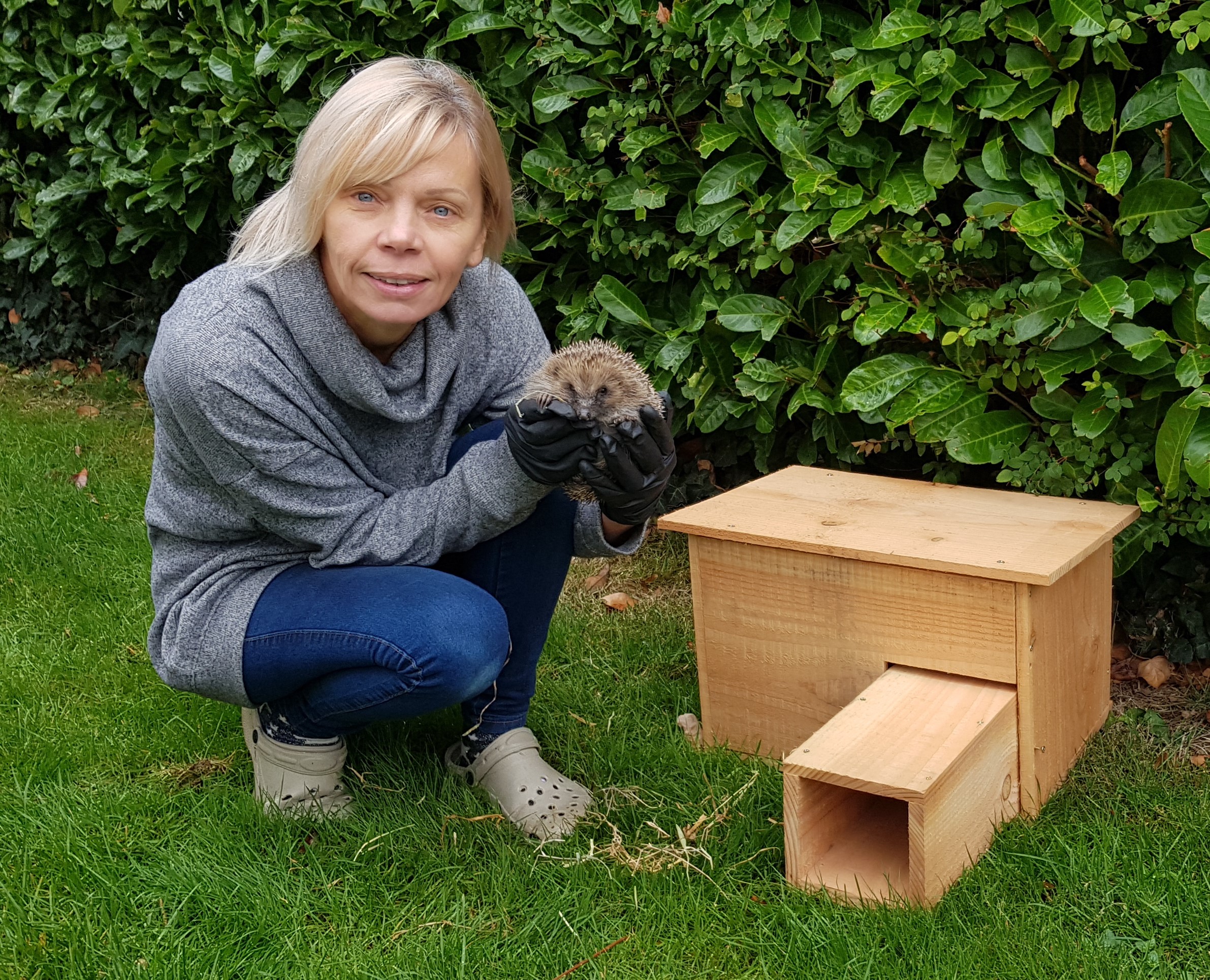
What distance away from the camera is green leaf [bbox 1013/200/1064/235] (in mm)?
2850

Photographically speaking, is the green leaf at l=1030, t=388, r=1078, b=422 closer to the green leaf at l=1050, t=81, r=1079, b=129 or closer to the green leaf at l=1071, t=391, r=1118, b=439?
the green leaf at l=1071, t=391, r=1118, b=439

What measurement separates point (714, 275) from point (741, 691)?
1.27 m

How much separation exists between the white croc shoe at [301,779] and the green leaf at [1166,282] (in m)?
2.07

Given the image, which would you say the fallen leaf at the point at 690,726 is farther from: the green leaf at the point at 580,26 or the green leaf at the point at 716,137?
the green leaf at the point at 580,26

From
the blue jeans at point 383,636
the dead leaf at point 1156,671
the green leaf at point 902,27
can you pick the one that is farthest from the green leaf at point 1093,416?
the blue jeans at point 383,636

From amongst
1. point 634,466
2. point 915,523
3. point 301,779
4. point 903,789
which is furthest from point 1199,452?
point 301,779

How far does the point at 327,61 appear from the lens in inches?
175

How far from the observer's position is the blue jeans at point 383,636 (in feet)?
7.75

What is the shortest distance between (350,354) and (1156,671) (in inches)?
87.1

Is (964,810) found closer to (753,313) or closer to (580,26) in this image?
(753,313)

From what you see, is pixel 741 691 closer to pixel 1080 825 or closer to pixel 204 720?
pixel 1080 825

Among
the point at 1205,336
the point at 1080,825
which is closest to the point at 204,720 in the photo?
the point at 1080,825

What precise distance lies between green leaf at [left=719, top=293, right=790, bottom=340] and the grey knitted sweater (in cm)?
101

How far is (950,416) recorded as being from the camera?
3.14 m
